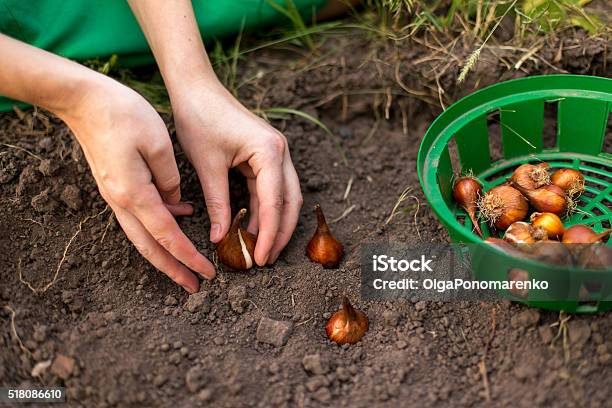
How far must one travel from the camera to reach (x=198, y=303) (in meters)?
1.49

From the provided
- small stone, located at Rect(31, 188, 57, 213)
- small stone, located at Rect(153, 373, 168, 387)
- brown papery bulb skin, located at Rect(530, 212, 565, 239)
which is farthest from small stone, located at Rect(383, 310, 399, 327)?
small stone, located at Rect(31, 188, 57, 213)

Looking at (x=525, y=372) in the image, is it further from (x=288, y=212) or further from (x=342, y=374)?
(x=288, y=212)

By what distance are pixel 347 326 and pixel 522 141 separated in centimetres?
71

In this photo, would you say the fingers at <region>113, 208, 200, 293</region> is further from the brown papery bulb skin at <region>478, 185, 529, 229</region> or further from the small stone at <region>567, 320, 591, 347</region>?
the small stone at <region>567, 320, 591, 347</region>

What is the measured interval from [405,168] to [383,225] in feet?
0.83

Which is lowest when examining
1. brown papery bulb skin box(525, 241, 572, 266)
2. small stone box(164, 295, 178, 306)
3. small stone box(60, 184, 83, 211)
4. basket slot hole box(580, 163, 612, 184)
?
small stone box(164, 295, 178, 306)

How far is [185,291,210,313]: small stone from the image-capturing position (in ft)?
4.88

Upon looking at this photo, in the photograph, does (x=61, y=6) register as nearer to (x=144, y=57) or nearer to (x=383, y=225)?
(x=144, y=57)

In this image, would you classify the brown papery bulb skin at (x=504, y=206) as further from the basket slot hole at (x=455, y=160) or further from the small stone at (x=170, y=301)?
the small stone at (x=170, y=301)

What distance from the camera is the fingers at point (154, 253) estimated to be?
1.39 m

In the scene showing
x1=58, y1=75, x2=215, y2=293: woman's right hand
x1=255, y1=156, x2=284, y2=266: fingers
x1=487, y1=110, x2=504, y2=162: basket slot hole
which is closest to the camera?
x1=58, y1=75, x2=215, y2=293: woman's right hand

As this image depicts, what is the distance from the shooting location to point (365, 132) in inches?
79.8

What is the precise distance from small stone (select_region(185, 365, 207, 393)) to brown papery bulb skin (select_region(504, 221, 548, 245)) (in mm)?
712

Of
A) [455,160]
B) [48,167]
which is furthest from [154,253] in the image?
[455,160]
